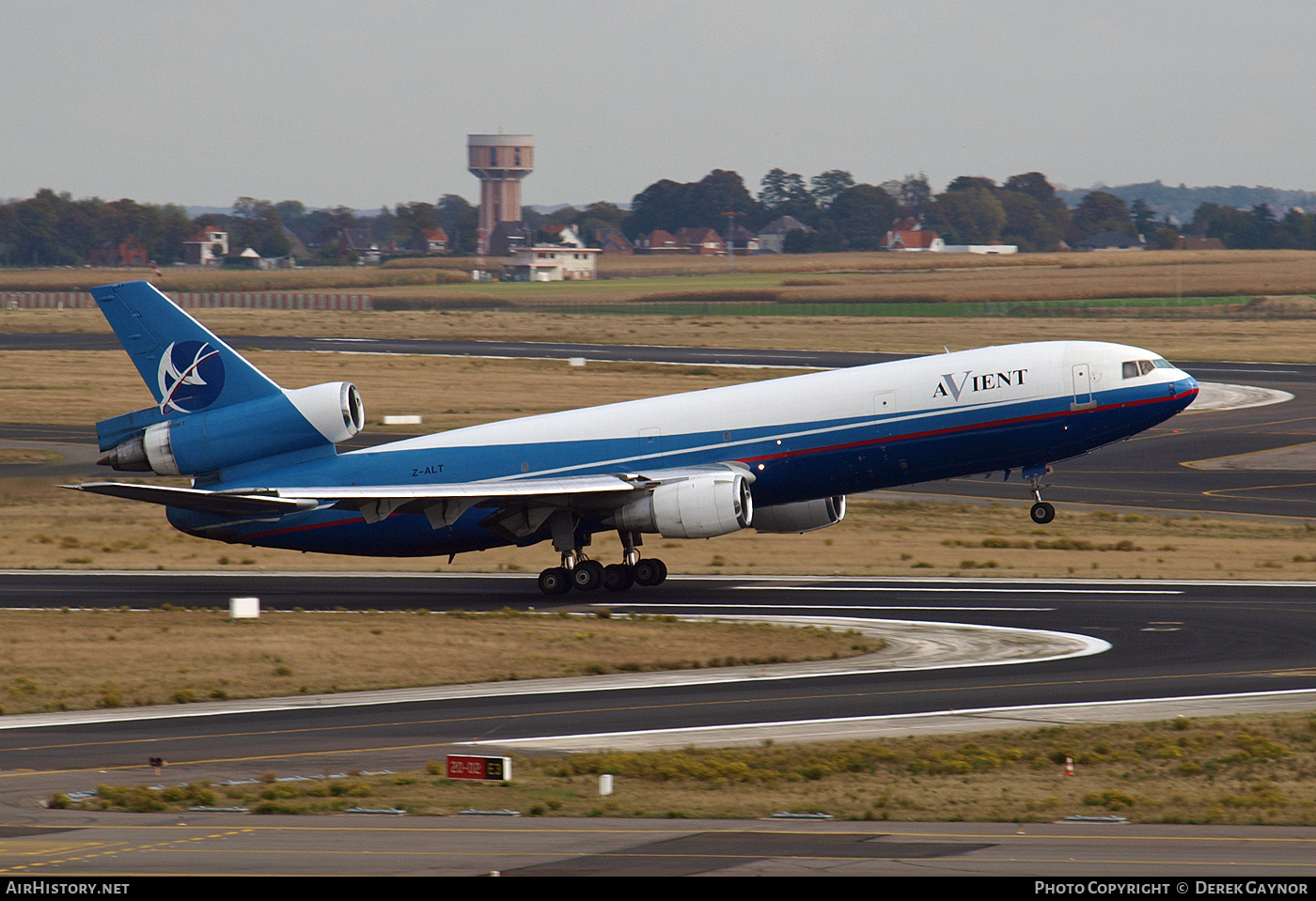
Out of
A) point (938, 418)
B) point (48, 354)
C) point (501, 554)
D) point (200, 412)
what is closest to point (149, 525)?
point (501, 554)

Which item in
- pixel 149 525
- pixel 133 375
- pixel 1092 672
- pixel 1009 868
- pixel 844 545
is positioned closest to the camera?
pixel 1009 868

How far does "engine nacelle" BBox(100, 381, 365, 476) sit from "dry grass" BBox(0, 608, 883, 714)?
19.0ft

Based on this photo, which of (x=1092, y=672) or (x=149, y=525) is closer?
(x=1092, y=672)

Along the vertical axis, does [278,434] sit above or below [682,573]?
above

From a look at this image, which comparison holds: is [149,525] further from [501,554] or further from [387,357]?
[387,357]

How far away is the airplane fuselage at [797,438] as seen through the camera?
4244cm

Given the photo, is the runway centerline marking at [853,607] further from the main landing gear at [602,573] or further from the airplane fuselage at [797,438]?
the airplane fuselage at [797,438]

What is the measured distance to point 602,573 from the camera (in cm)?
4575

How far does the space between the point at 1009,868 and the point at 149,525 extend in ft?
171

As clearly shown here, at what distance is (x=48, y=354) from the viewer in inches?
4643

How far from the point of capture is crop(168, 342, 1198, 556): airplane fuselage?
139ft

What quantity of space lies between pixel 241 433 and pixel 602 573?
38.6ft

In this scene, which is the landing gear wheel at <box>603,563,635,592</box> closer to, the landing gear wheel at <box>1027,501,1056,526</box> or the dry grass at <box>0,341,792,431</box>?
the landing gear wheel at <box>1027,501,1056,526</box>

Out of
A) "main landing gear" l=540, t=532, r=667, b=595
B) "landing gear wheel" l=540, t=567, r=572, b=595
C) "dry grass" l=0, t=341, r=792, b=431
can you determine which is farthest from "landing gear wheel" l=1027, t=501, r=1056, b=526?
"dry grass" l=0, t=341, r=792, b=431
